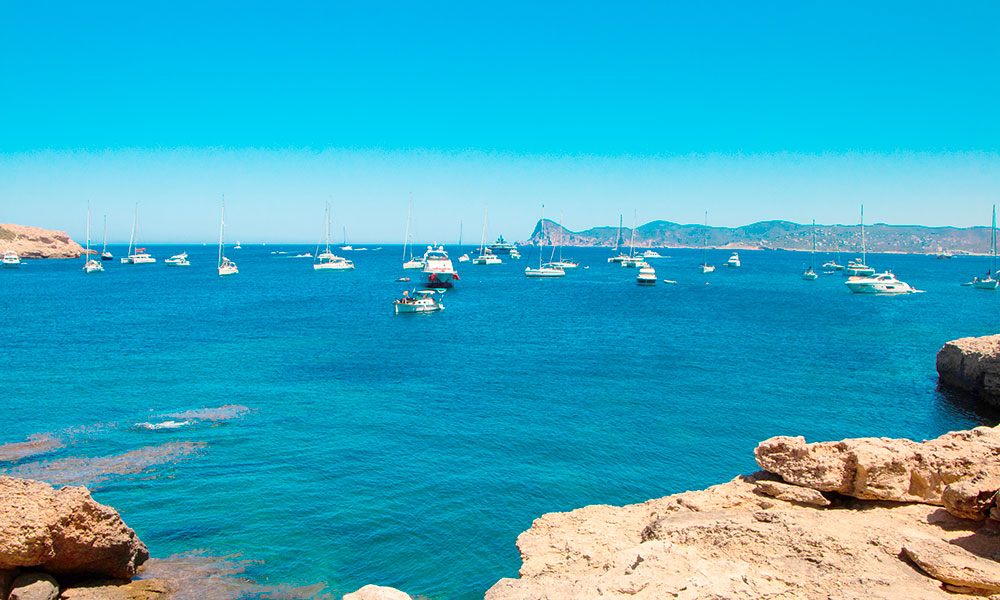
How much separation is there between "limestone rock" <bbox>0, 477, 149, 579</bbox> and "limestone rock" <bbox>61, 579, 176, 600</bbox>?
0.33m

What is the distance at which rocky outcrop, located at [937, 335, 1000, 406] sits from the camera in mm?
37750

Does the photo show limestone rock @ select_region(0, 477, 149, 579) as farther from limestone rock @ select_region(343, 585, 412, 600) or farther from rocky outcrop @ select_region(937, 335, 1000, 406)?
rocky outcrop @ select_region(937, 335, 1000, 406)

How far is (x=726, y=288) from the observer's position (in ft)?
418

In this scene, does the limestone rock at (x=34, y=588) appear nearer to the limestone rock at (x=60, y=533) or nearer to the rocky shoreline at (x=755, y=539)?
the rocky shoreline at (x=755, y=539)

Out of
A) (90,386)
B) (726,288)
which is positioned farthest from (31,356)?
(726,288)

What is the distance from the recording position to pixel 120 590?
640 inches

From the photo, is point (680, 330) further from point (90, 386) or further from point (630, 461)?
point (90, 386)

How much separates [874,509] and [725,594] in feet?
23.1

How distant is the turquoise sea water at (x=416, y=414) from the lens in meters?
21.2

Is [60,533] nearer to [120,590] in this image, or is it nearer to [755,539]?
[120,590]

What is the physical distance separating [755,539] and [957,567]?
3273mm

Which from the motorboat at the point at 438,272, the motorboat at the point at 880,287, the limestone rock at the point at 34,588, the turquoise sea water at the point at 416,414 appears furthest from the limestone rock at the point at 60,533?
the motorboat at the point at 880,287

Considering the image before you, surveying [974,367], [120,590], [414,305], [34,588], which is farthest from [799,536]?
[414,305]

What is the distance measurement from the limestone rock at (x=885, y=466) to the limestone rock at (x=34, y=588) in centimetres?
1800
